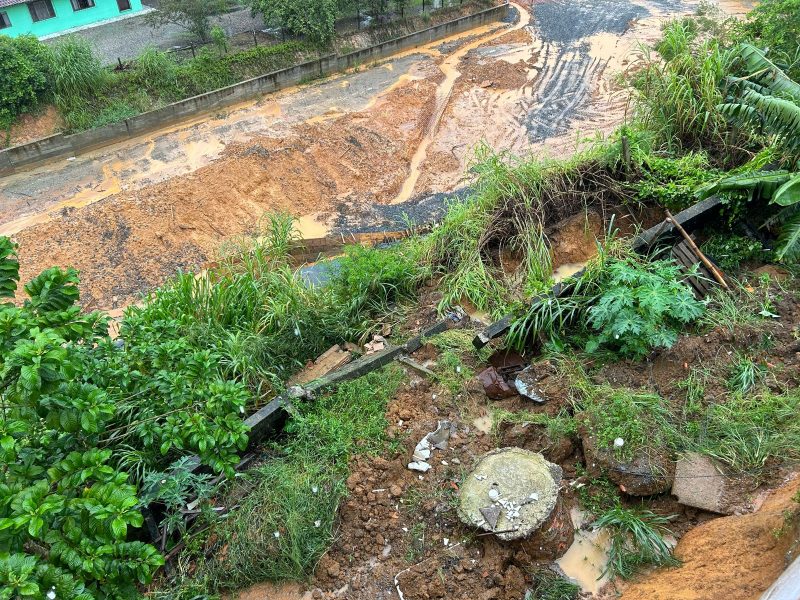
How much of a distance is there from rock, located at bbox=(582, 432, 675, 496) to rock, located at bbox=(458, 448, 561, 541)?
430mm

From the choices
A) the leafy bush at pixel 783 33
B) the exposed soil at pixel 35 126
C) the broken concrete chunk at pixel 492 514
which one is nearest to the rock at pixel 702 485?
the broken concrete chunk at pixel 492 514

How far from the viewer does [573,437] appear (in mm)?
4781

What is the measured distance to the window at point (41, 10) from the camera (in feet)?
56.6

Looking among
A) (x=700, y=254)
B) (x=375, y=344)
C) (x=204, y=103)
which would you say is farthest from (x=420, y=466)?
(x=204, y=103)

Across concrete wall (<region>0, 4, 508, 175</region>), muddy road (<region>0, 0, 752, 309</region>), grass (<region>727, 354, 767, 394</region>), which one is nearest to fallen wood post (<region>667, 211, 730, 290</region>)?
grass (<region>727, 354, 767, 394</region>)

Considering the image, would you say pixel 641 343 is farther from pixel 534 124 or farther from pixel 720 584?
pixel 534 124

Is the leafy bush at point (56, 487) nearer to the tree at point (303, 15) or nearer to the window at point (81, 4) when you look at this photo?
the tree at point (303, 15)

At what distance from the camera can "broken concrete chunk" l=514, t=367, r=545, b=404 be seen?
5.20 meters

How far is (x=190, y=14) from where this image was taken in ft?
52.4

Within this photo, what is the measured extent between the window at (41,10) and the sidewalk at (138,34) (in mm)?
735

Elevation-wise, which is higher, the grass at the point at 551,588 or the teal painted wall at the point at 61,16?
the teal painted wall at the point at 61,16

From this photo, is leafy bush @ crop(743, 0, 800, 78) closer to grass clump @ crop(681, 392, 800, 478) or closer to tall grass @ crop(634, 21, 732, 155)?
tall grass @ crop(634, 21, 732, 155)

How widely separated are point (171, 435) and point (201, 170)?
9.69m

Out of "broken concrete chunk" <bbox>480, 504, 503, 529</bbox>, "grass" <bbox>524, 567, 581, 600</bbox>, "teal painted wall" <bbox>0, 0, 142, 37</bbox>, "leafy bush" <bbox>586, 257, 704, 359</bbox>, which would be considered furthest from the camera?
"teal painted wall" <bbox>0, 0, 142, 37</bbox>
